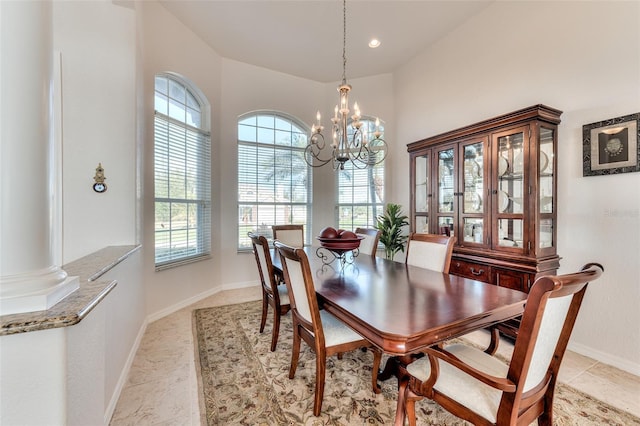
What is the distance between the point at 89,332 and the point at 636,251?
356 cm

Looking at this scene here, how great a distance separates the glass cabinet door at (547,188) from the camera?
7.98 feet

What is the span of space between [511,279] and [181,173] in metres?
3.89

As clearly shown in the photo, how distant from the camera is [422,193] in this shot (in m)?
3.57

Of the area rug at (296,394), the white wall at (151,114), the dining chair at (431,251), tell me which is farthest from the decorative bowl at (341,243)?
the white wall at (151,114)

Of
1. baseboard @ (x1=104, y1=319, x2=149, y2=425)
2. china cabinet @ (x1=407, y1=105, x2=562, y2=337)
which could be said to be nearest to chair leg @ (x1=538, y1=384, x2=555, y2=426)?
china cabinet @ (x1=407, y1=105, x2=562, y2=337)

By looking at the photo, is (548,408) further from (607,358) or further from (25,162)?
(25,162)

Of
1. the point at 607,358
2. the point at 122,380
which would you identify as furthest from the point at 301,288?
the point at 607,358

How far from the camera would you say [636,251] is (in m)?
2.12

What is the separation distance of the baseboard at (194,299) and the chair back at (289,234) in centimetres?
127

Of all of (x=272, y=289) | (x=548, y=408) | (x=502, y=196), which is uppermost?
(x=502, y=196)

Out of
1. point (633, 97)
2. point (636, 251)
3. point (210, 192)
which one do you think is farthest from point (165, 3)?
point (636, 251)

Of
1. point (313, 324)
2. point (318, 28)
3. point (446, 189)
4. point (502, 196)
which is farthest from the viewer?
point (318, 28)

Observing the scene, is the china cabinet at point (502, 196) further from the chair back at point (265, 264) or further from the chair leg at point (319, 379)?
the chair back at point (265, 264)

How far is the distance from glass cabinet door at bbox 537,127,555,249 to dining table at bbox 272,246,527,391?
123cm
